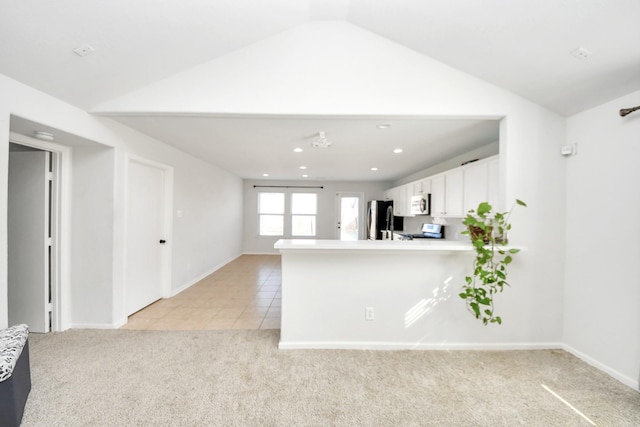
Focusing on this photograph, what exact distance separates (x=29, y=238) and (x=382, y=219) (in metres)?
5.79

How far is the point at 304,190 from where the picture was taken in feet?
24.2

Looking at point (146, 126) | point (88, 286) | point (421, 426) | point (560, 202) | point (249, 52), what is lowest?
point (421, 426)

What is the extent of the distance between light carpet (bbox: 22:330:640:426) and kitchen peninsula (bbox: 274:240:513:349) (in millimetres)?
131

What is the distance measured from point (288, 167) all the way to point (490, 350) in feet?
13.8

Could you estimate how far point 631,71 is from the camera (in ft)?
5.61

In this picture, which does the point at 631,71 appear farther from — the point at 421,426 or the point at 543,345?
the point at 421,426

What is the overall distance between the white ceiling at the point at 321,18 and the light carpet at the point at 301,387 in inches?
86.0

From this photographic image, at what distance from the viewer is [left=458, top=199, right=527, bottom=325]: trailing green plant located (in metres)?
2.10

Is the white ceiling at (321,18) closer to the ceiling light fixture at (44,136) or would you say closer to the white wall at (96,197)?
the white wall at (96,197)

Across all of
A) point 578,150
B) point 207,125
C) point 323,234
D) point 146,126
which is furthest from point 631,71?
point 323,234

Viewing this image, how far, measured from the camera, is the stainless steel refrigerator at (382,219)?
19.5ft

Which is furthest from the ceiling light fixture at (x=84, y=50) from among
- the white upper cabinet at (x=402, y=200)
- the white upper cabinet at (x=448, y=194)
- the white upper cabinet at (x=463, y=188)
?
the white upper cabinet at (x=402, y=200)

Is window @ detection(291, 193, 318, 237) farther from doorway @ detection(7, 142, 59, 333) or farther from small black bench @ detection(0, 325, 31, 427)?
small black bench @ detection(0, 325, 31, 427)

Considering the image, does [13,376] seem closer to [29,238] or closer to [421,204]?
[29,238]
